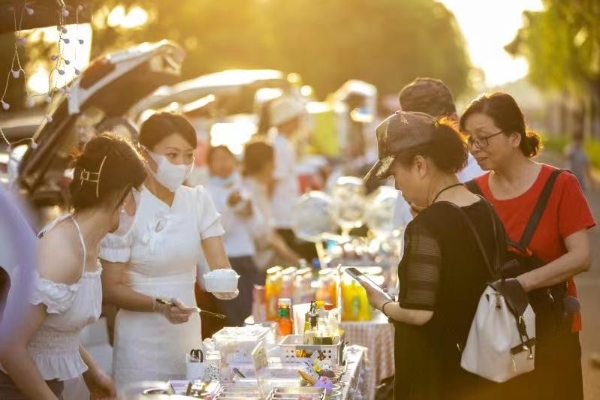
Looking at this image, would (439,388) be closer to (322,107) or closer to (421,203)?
(421,203)

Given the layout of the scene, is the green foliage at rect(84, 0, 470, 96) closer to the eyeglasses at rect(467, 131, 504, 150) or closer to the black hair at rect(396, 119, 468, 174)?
the eyeglasses at rect(467, 131, 504, 150)

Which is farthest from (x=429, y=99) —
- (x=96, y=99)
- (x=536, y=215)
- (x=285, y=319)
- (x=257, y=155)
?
(x=257, y=155)

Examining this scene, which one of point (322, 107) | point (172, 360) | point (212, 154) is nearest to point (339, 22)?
point (322, 107)

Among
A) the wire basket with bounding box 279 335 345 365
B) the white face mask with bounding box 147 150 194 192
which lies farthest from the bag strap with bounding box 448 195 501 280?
the white face mask with bounding box 147 150 194 192

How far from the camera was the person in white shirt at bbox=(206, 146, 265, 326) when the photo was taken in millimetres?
9500

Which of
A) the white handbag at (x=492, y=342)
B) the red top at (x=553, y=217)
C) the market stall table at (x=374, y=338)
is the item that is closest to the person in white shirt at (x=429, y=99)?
the red top at (x=553, y=217)

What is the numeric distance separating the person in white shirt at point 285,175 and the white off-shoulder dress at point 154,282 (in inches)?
242

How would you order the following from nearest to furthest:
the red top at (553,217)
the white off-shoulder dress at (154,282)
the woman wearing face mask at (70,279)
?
the woman wearing face mask at (70,279) → the red top at (553,217) → the white off-shoulder dress at (154,282)

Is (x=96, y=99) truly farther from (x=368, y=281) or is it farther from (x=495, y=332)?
(x=495, y=332)

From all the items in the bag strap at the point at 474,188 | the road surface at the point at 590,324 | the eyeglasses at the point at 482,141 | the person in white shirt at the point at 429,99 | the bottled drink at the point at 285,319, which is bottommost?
the road surface at the point at 590,324

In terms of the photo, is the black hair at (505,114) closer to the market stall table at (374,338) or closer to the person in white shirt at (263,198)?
the market stall table at (374,338)

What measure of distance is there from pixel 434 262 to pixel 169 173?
1.77 m

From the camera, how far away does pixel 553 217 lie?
4992 mm

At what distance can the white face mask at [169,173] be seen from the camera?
5.53 metres
